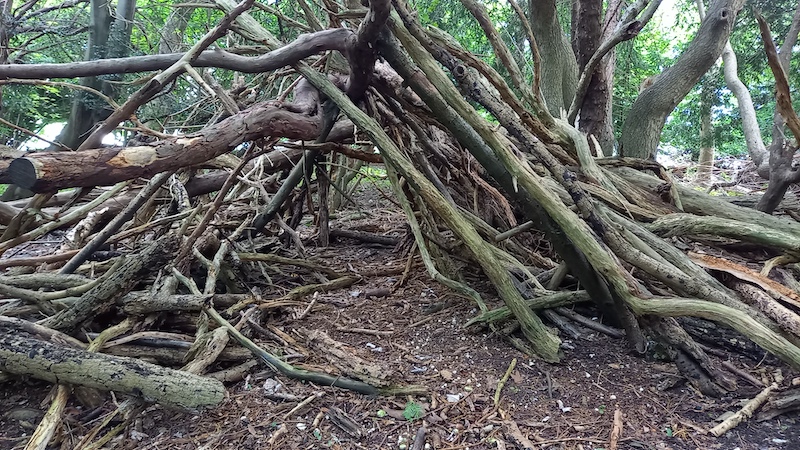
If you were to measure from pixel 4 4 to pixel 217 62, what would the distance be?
122 inches

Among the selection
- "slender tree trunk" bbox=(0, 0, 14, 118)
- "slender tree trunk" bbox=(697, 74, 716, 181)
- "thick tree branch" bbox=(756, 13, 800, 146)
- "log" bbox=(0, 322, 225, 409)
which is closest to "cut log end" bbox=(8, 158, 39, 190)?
"log" bbox=(0, 322, 225, 409)

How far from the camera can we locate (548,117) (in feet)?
9.89

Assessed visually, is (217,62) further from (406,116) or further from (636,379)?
(636,379)

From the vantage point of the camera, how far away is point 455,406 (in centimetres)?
186

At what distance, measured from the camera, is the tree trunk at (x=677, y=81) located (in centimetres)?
416

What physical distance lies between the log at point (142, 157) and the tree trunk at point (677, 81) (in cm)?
325

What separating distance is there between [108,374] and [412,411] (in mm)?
1188

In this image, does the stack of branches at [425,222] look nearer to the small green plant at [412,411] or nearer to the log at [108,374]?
the log at [108,374]

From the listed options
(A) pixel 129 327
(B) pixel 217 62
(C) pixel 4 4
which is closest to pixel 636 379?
(A) pixel 129 327

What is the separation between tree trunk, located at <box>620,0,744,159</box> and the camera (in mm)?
4164

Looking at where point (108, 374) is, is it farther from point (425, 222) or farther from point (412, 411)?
point (425, 222)

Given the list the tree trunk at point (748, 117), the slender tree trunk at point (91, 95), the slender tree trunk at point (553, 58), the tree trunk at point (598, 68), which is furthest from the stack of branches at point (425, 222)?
the slender tree trunk at point (91, 95)

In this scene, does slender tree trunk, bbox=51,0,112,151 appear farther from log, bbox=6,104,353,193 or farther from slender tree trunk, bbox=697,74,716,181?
slender tree trunk, bbox=697,74,716,181

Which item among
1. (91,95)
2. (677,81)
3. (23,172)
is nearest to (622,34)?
(677,81)
